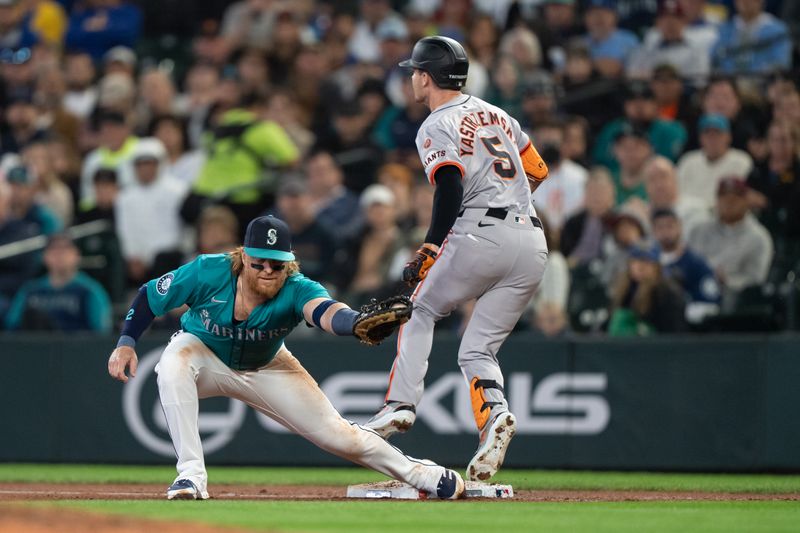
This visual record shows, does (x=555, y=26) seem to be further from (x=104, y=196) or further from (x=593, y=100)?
(x=104, y=196)

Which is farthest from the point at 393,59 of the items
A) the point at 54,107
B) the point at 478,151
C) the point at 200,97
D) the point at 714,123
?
the point at 478,151

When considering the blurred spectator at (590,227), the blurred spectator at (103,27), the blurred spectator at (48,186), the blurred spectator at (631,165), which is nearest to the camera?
the blurred spectator at (590,227)

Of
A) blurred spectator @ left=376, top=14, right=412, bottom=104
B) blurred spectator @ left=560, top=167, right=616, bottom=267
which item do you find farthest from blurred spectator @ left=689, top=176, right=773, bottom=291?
blurred spectator @ left=376, top=14, right=412, bottom=104

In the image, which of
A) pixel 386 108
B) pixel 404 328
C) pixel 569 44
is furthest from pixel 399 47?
pixel 404 328

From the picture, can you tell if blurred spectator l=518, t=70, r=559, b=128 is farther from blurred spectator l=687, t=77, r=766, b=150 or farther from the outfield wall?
the outfield wall

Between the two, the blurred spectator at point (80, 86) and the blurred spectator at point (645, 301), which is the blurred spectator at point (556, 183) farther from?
the blurred spectator at point (80, 86)

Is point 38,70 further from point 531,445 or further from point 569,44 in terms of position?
point 531,445

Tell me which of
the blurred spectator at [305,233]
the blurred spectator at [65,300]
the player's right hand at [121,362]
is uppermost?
the player's right hand at [121,362]

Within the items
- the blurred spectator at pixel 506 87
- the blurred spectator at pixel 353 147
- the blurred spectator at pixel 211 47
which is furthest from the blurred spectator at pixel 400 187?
the blurred spectator at pixel 211 47
